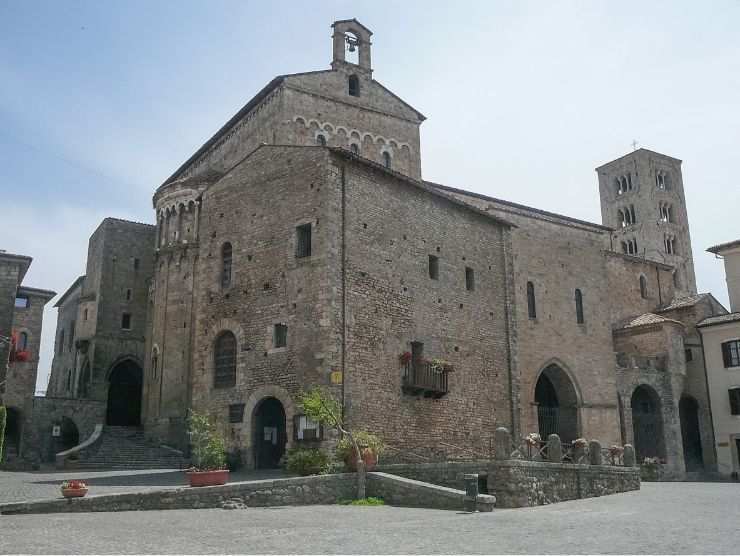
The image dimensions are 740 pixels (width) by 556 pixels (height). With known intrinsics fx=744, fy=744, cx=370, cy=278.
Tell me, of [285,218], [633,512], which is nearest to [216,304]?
[285,218]

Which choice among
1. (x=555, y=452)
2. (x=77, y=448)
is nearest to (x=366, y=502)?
(x=555, y=452)

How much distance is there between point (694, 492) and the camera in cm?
2402

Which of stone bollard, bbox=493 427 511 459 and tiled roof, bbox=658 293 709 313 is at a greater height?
tiled roof, bbox=658 293 709 313

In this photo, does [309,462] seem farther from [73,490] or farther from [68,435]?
[68,435]

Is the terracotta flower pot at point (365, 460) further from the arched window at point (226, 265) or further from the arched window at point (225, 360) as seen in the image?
the arched window at point (226, 265)

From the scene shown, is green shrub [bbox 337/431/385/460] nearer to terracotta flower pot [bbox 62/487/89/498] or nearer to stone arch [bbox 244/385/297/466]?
stone arch [bbox 244/385/297/466]

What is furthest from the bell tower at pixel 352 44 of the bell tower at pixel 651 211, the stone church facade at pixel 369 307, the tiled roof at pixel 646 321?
the bell tower at pixel 651 211

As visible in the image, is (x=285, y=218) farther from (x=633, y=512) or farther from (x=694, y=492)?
(x=694, y=492)

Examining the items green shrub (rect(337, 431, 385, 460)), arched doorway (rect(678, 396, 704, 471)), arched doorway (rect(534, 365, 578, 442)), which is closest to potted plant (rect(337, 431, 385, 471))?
green shrub (rect(337, 431, 385, 460))

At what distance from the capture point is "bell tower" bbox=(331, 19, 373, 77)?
115 feet

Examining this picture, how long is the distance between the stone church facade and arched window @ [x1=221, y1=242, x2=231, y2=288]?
0.08m

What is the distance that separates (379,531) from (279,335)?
12.6 m

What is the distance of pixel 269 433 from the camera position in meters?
25.2

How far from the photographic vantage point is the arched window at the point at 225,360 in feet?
85.0
